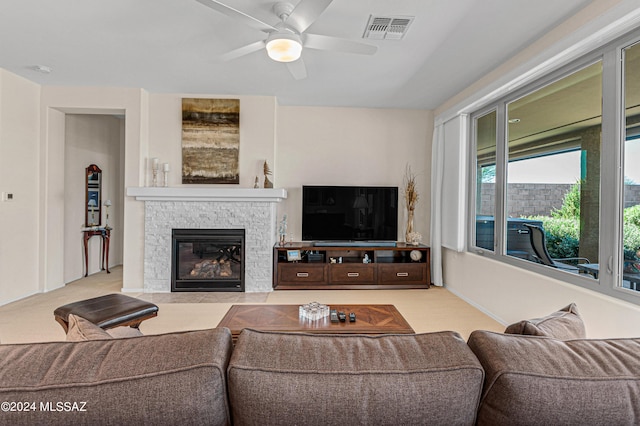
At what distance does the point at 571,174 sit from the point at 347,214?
265cm

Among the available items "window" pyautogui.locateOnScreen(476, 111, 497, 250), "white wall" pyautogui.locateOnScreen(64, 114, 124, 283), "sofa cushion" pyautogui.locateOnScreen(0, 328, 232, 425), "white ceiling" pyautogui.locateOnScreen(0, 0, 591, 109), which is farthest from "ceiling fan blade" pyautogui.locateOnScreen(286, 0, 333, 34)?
"white wall" pyautogui.locateOnScreen(64, 114, 124, 283)

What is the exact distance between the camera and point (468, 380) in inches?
28.5

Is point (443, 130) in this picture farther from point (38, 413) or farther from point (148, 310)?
point (38, 413)

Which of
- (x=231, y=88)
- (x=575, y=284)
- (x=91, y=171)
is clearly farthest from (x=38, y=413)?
(x=91, y=171)

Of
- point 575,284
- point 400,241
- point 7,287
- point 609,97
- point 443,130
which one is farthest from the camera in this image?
point 400,241

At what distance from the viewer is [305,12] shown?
209cm

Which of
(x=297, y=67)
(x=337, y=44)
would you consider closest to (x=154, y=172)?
(x=297, y=67)

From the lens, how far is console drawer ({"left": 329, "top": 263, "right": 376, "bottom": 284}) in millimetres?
4602

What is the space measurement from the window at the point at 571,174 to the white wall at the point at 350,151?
1.14 m

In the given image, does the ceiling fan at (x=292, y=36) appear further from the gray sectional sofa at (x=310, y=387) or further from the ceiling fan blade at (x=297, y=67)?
the gray sectional sofa at (x=310, y=387)

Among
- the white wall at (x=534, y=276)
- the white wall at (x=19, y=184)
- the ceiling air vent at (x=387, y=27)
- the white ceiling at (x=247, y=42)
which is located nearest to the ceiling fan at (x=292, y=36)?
the white ceiling at (x=247, y=42)

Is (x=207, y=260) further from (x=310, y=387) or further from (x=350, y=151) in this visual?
(x=310, y=387)

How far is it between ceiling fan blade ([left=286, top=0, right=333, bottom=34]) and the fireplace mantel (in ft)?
7.91

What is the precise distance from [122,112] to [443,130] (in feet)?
14.3
